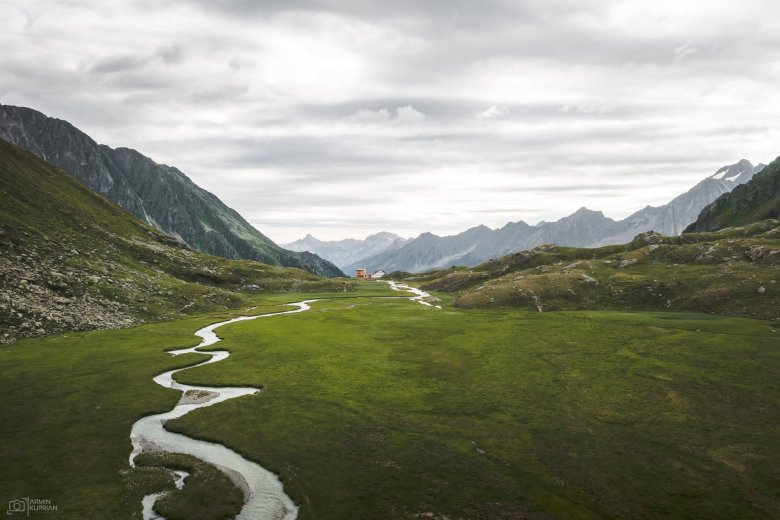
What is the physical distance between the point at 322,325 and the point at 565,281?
8385 cm

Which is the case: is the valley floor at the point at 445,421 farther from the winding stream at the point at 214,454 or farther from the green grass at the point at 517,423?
the winding stream at the point at 214,454

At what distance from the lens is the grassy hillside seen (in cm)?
10754

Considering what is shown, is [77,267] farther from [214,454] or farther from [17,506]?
[17,506]

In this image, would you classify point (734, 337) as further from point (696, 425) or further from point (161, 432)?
point (161, 432)

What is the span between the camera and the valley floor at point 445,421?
31266 millimetres

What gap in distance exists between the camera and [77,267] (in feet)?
371

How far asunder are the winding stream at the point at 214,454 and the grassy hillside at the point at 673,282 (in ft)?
319

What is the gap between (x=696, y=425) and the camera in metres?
42.6

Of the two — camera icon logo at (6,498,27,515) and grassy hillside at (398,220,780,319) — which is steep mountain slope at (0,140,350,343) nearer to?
camera icon logo at (6,498,27,515)

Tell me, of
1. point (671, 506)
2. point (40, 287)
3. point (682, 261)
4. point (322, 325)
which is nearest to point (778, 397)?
point (671, 506)

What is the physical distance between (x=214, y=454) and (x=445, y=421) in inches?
876
